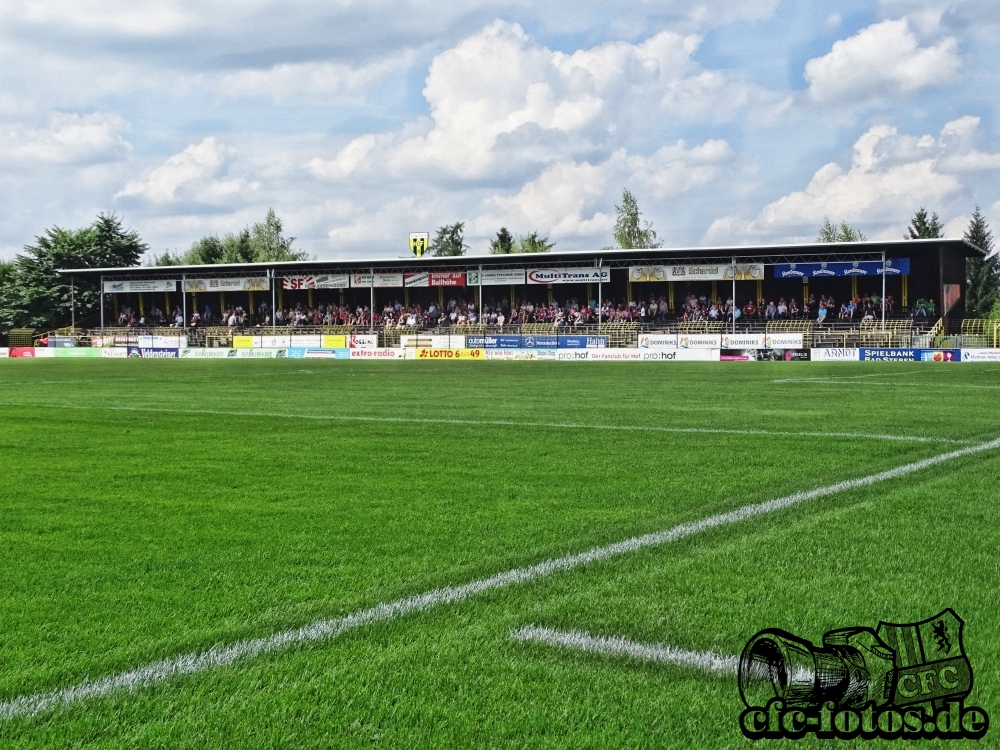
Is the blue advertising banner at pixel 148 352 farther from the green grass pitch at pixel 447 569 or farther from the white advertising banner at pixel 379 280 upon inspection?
the green grass pitch at pixel 447 569

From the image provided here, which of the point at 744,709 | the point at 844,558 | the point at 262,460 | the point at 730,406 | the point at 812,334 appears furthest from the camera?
the point at 812,334

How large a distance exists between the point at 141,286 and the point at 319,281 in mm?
11773

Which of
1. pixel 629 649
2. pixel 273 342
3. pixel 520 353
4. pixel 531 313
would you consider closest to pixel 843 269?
Answer: pixel 520 353

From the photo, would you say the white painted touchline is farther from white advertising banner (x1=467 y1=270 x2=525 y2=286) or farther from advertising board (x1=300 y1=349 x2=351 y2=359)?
white advertising banner (x1=467 y1=270 x2=525 y2=286)

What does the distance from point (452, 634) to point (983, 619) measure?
7.01 feet

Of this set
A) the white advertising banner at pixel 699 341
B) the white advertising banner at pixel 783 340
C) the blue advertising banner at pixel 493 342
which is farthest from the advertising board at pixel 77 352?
the white advertising banner at pixel 783 340

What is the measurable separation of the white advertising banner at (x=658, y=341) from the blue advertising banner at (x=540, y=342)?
13.6ft

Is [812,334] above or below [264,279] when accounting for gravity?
below

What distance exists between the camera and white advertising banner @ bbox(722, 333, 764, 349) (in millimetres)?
43781

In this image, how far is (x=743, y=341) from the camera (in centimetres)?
4441

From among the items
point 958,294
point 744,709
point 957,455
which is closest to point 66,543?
point 744,709

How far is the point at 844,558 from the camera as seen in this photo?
508 centimetres

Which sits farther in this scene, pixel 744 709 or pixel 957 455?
pixel 957 455

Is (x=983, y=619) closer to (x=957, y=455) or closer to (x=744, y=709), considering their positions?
(x=744, y=709)
